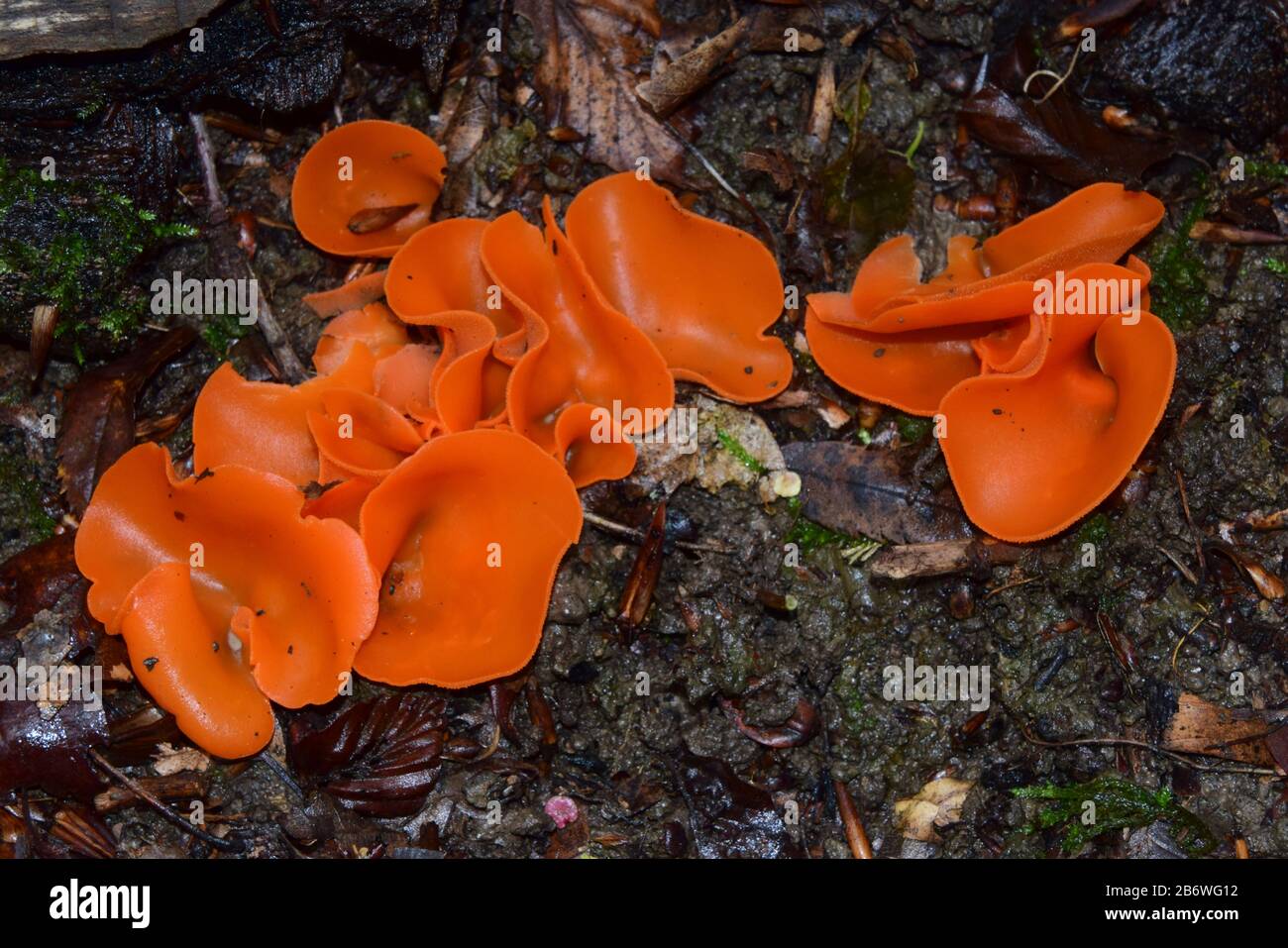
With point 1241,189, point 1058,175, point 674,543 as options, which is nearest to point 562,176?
point 674,543

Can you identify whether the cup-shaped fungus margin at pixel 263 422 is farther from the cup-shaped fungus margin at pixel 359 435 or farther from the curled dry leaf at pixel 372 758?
the curled dry leaf at pixel 372 758

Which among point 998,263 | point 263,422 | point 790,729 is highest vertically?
point 998,263

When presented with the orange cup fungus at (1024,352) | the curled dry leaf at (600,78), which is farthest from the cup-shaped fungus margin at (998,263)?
the curled dry leaf at (600,78)

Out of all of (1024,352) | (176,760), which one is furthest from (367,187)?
(1024,352)

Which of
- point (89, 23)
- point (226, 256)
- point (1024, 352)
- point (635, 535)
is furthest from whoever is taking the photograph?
point (226, 256)

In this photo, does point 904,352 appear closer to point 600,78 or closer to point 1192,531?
point 1192,531

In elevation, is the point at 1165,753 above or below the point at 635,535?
below

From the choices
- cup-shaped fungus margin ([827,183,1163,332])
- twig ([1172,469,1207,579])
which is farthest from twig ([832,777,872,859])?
cup-shaped fungus margin ([827,183,1163,332])
